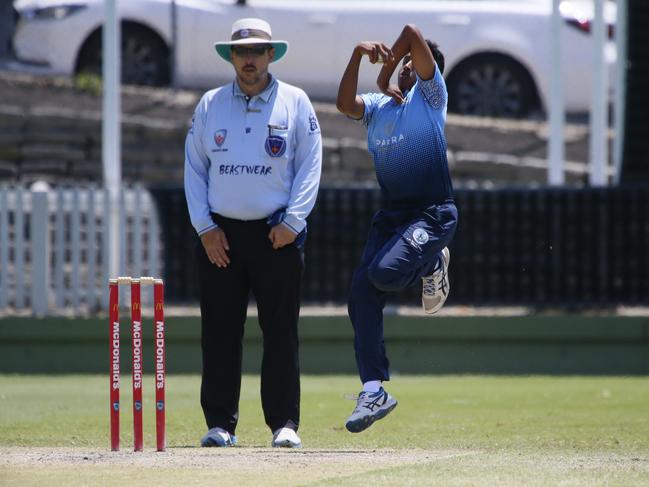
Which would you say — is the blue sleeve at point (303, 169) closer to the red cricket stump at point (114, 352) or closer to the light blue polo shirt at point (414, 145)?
the light blue polo shirt at point (414, 145)

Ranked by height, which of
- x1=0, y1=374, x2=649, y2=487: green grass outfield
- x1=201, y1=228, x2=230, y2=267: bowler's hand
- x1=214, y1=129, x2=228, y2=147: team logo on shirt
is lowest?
x1=0, y1=374, x2=649, y2=487: green grass outfield

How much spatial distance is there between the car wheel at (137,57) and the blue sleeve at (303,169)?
266 inches

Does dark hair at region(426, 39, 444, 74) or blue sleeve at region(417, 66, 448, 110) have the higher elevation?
dark hair at region(426, 39, 444, 74)

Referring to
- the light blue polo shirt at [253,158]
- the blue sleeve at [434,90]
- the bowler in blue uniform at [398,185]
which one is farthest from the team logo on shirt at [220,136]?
the blue sleeve at [434,90]

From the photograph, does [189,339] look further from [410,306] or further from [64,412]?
[64,412]

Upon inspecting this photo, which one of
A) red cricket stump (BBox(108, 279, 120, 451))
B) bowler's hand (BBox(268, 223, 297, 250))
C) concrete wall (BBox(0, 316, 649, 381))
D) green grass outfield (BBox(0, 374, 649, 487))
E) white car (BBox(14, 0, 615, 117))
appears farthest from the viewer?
white car (BBox(14, 0, 615, 117))

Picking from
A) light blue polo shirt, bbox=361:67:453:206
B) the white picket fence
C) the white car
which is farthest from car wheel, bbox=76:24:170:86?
light blue polo shirt, bbox=361:67:453:206

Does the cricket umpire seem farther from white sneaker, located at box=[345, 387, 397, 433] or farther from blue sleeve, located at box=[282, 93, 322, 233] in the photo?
white sneaker, located at box=[345, 387, 397, 433]

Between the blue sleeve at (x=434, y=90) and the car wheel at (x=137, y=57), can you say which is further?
the car wheel at (x=137, y=57)

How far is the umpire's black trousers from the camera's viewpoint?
8172 millimetres

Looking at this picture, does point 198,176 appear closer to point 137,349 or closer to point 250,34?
point 250,34

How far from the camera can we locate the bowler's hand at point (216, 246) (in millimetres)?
8078

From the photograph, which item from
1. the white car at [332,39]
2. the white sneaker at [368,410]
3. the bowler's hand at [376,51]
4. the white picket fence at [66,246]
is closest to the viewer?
the white sneaker at [368,410]

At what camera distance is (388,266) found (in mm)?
7730
